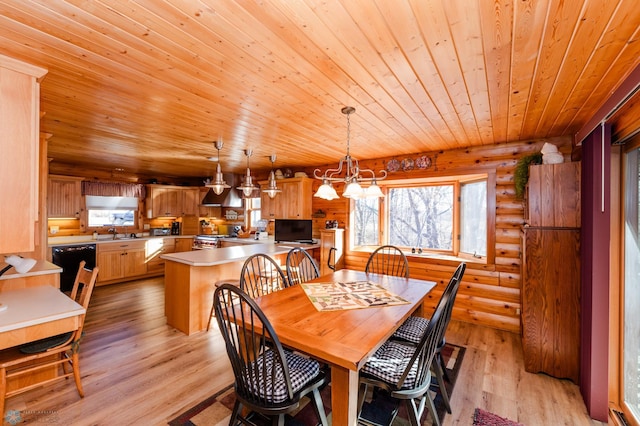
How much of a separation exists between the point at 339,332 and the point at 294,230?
3.65 metres

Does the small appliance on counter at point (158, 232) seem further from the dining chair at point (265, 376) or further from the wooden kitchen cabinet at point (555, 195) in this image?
the wooden kitchen cabinet at point (555, 195)

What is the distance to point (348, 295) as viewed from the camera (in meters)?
2.24

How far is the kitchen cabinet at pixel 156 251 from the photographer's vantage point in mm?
6035

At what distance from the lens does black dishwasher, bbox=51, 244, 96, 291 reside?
478cm

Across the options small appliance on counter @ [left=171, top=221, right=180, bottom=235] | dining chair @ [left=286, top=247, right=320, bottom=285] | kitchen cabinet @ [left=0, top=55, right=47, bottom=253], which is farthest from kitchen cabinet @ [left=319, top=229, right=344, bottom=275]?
small appliance on counter @ [left=171, top=221, right=180, bottom=235]

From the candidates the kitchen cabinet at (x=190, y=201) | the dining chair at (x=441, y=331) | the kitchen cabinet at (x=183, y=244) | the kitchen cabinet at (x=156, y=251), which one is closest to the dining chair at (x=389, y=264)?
the dining chair at (x=441, y=331)

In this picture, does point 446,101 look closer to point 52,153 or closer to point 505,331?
point 505,331

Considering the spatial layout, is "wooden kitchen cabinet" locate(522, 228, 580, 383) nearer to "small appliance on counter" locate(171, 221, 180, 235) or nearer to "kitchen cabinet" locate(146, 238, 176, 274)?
"kitchen cabinet" locate(146, 238, 176, 274)

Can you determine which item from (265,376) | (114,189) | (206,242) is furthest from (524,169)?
(114,189)

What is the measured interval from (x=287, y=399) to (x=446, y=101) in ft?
7.62

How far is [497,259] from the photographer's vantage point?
Answer: 11.7 feet

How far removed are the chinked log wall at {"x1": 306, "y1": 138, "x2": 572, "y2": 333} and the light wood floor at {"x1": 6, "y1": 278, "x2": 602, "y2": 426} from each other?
281 millimetres

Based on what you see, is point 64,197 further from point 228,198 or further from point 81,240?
point 228,198

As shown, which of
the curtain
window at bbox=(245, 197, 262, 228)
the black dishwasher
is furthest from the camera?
window at bbox=(245, 197, 262, 228)
